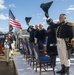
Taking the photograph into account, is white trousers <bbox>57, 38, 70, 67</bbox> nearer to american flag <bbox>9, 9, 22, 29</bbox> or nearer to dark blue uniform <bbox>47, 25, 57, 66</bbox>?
dark blue uniform <bbox>47, 25, 57, 66</bbox>

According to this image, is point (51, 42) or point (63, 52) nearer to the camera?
point (63, 52)

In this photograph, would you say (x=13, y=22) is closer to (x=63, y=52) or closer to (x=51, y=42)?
(x=51, y=42)

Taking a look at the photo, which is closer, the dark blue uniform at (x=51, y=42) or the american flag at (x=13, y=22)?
the dark blue uniform at (x=51, y=42)

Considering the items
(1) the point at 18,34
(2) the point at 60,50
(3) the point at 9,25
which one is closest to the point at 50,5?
(2) the point at 60,50

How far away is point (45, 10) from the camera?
7.43m

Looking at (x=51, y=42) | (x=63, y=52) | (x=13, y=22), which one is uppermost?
(x=13, y=22)

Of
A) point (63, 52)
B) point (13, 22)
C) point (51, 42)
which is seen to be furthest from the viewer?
point (13, 22)

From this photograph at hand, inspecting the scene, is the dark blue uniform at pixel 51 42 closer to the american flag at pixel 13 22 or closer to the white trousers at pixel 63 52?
the white trousers at pixel 63 52

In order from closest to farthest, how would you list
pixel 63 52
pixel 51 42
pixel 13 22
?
pixel 63 52 < pixel 51 42 < pixel 13 22

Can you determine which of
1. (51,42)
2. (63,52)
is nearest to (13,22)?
(51,42)

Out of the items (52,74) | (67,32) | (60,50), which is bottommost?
(52,74)

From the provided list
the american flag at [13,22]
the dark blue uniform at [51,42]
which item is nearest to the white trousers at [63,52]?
the dark blue uniform at [51,42]

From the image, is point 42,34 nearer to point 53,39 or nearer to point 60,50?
point 53,39

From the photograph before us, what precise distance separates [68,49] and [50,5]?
1.55 meters
